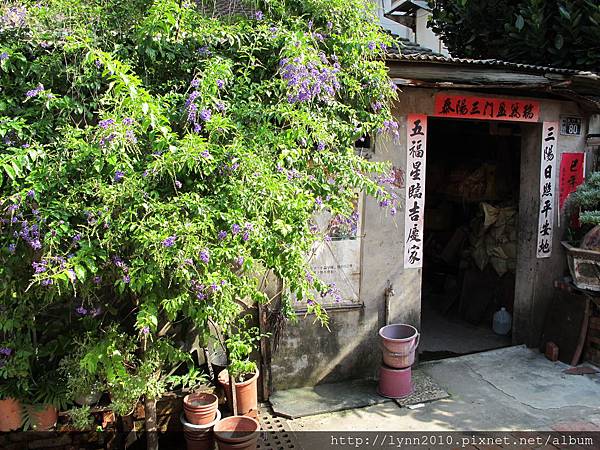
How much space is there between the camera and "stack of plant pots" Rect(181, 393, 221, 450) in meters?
4.73

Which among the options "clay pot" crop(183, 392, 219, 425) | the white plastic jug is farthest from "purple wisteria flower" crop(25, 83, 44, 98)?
the white plastic jug

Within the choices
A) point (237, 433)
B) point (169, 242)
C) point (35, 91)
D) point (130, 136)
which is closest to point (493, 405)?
point (237, 433)

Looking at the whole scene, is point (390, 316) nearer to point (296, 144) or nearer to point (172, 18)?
point (296, 144)

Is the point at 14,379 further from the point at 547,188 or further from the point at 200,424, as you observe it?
the point at 547,188

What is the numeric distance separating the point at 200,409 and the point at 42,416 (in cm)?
140

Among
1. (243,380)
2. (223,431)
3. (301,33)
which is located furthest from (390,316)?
(301,33)

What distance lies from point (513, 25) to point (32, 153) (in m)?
8.64

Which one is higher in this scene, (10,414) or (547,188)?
(547,188)

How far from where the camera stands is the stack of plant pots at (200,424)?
4734 millimetres

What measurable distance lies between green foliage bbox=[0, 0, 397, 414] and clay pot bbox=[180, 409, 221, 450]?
489mm

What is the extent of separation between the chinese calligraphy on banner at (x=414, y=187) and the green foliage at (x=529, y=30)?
13.0 ft

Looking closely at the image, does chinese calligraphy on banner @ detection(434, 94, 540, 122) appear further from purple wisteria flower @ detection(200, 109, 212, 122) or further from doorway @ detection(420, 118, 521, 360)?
purple wisteria flower @ detection(200, 109, 212, 122)

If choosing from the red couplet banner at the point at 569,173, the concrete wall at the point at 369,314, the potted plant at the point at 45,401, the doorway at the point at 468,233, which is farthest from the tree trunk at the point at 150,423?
the red couplet banner at the point at 569,173

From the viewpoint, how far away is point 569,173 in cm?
737
